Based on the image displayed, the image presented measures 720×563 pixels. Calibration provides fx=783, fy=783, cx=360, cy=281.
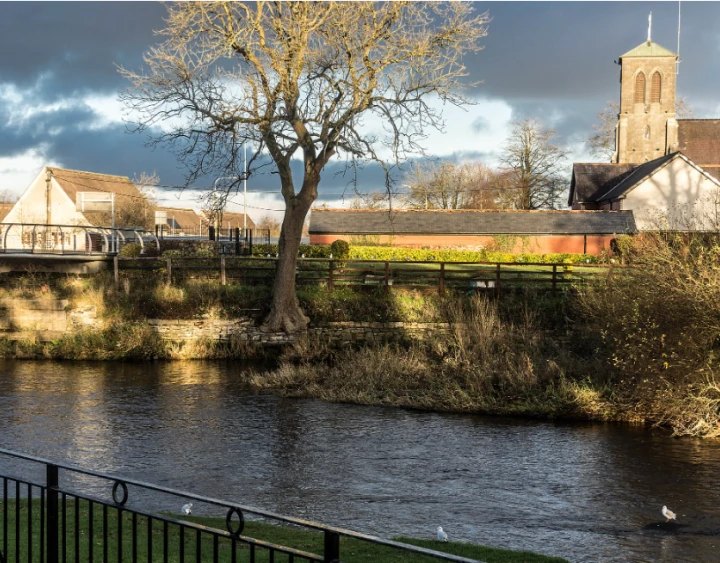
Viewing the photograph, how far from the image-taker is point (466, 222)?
51.9 metres

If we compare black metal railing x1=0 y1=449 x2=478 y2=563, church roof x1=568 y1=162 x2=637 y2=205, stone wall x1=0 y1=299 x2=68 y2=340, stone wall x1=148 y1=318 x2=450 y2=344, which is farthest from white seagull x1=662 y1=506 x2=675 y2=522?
church roof x1=568 y1=162 x2=637 y2=205

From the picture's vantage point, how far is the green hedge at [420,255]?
43750 mm

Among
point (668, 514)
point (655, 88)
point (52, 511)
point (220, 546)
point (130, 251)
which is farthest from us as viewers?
point (655, 88)

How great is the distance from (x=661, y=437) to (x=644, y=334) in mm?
2253

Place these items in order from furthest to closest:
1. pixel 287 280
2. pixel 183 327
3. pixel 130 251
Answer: pixel 130 251
pixel 183 327
pixel 287 280

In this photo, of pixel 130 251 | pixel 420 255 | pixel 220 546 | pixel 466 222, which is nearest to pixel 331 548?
pixel 220 546

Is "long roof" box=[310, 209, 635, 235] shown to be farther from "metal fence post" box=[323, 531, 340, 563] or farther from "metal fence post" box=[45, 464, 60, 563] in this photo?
"metal fence post" box=[323, 531, 340, 563]

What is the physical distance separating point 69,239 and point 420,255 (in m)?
21.4

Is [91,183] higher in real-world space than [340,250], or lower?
higher

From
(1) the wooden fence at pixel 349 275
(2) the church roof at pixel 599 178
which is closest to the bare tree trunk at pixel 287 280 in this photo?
(1) the wooden fence at pixel 349 275

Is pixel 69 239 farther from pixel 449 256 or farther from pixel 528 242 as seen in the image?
Answer: pixel 528 242

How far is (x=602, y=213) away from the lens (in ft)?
174

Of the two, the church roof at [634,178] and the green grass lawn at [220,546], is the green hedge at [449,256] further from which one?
the green grass lawn at [220,546]

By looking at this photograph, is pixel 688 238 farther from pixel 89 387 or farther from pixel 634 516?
pixel 89 387
